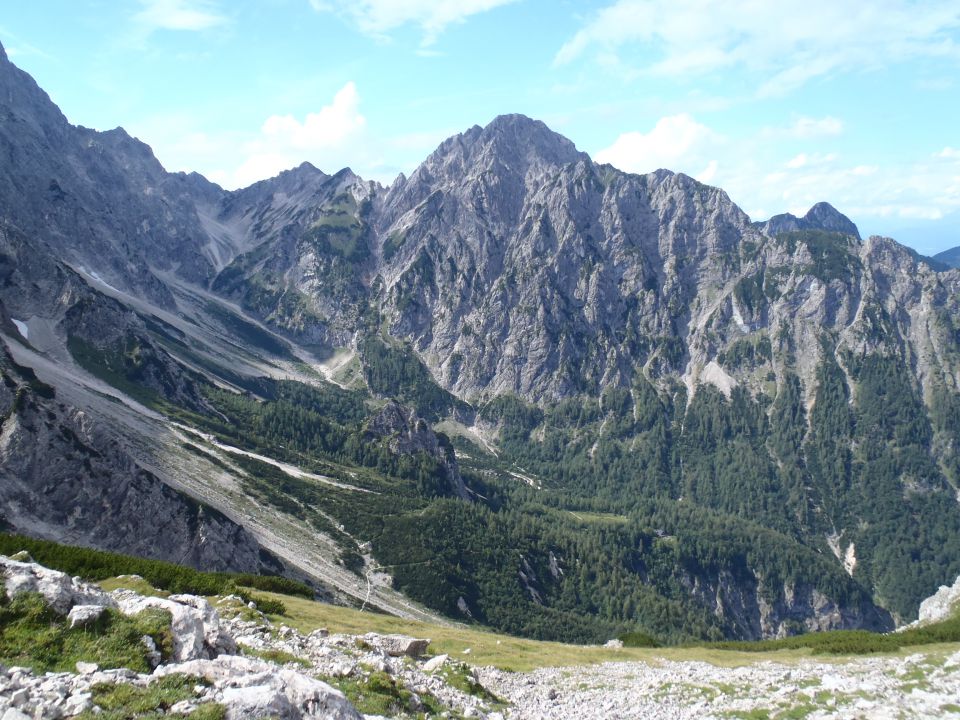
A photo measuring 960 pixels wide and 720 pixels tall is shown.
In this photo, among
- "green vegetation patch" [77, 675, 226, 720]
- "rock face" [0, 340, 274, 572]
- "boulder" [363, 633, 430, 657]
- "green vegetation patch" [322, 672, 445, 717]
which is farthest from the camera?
"rock face" [0, 340, 274, 572]

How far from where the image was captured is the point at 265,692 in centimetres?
2056

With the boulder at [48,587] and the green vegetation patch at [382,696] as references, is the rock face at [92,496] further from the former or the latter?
the green vegetation patch at [382,696]

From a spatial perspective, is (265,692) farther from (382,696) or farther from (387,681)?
(387,681)

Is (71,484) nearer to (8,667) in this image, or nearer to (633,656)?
(633,656)

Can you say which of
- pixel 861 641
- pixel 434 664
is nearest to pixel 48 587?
pixel 434 664

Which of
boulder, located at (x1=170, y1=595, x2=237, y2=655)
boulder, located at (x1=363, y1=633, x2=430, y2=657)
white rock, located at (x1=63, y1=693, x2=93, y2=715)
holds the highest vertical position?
white rock, located at (x1=63, y1=693, x2=93, y2=715)

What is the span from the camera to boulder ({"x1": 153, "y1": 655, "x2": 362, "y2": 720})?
65.5 ft

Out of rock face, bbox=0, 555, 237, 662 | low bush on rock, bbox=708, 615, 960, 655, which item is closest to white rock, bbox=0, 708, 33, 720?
rock face, bbox=0, 555, 237, 662

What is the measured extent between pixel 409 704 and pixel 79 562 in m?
40.0

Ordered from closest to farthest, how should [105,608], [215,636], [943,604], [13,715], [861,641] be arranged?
1. [13,715]
2. [105,608]
3. [215,636]
4. [861,641]
5. [943,604]

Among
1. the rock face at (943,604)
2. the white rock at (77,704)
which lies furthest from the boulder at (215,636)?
the rock face at (943,604)

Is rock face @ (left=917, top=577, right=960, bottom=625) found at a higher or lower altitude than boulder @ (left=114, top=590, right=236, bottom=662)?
lower

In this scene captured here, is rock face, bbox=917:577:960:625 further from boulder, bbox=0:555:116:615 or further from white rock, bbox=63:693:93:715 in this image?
white rock, bbox=63:693:93:715

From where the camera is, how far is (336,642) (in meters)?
40.5
